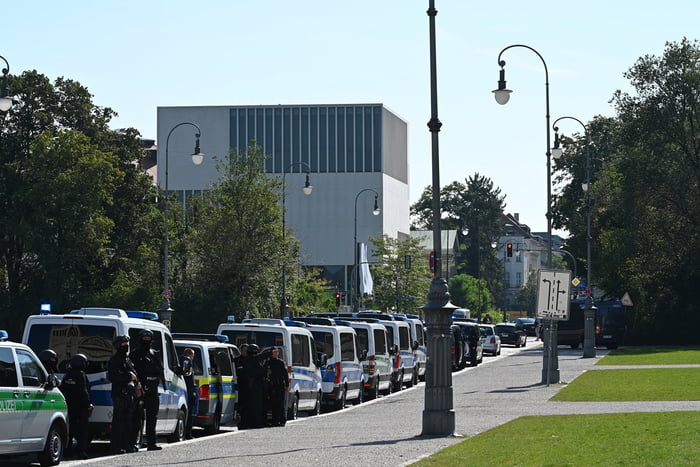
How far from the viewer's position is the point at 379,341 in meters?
37.2

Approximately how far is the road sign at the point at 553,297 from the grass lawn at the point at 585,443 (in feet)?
Answer: 39.8

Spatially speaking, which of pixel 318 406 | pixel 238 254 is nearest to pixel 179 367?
pixel 318 406

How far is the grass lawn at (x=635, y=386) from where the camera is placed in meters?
30.0

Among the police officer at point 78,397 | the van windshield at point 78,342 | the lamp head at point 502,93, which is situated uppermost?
the lamp head at point 502,93

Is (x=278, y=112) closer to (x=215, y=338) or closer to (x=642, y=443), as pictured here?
(x=215, y=338)

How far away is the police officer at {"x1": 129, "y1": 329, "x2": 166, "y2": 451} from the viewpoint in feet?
63.2

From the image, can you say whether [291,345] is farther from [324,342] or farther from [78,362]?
[78,362]

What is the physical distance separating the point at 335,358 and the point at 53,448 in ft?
49.1

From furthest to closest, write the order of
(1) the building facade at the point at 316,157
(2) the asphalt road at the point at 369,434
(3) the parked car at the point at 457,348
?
(1) the building facade at the point at 316,157 < (3) the parked car at the point at 457,348 < (2) the asphalt road at the point at 369,434

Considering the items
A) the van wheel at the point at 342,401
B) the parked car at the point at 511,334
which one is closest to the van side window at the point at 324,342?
the van wheel at the point at 342,401

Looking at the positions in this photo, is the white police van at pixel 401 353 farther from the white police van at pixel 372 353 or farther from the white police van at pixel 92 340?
the white police van at pixel 92 340

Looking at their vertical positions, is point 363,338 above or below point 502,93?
below

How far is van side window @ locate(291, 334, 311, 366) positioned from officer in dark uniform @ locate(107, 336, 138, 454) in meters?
9.02

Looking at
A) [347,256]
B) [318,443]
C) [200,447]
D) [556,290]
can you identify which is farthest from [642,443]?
[347,256]
